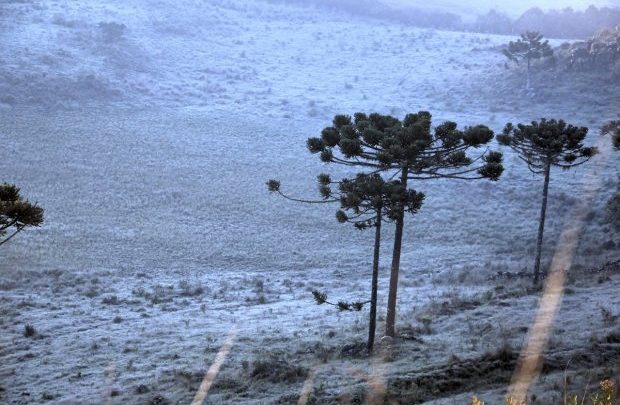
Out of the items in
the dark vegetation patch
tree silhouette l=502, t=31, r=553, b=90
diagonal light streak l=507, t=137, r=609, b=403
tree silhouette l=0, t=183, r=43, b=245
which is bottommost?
the dark vegetation patch

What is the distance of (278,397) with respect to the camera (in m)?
12.7

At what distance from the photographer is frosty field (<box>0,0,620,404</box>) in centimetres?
1481

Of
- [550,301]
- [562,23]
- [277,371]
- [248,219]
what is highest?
[562,23]

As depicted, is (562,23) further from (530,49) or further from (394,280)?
(394,280)

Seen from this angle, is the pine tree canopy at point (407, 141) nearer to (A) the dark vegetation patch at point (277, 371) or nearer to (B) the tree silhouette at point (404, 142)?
(B) the tree silhouette at point (404, 142)

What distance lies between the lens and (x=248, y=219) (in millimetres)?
40219

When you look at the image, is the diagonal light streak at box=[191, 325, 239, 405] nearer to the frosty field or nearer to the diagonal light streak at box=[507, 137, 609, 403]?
the frosty field

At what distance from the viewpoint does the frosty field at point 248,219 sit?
1481 centimetres

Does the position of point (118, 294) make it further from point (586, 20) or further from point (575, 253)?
point (586, 20)

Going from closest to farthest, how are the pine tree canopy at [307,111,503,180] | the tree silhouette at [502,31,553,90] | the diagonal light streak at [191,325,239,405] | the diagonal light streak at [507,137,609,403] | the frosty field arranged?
1. the diagonal light streak at [507,137,609,403]
2. the diagonal light streak at [191,325,239,405]
3. the pine tree canopy at [307,111,503,180]
4. the frosty field
5. the tree silhouette at [502,31,553,90]

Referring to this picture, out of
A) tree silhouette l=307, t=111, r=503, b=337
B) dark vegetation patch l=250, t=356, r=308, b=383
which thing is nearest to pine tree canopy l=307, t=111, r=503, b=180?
tree silhouette l=307, t=111, r=503, b=337

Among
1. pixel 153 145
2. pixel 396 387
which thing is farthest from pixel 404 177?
pixel 153 145

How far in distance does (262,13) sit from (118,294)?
76856 mm

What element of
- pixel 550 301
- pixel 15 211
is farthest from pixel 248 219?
pixel 15 211
